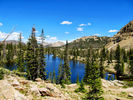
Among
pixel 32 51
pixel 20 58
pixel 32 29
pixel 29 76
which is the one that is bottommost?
pixel 29 76

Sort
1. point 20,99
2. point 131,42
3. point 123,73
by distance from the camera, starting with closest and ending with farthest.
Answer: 1. point 20,99
2. point 123,73
3. point 131,42

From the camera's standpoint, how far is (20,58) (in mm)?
40875

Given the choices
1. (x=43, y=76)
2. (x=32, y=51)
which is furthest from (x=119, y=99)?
(x=32, y=51)

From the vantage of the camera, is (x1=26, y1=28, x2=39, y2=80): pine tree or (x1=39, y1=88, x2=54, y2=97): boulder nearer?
(x1=39, y1=88, x2=54, y2=97): boulder

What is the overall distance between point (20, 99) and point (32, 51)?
88.7 feet

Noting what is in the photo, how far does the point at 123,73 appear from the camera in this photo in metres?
77.6

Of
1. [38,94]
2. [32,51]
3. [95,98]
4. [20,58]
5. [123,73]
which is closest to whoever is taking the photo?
[38,94]

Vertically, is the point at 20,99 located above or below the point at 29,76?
above

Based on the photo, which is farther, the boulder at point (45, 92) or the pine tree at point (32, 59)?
the pine tree at point (32, 59)

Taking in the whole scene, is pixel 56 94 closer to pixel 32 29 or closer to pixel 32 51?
pixel 32 51

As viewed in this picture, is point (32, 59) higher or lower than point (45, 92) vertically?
higher

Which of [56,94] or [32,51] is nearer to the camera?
[56,94]

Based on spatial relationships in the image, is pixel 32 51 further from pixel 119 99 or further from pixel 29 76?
pixel 119 99

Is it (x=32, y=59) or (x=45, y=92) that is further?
(x=32, y=59)
